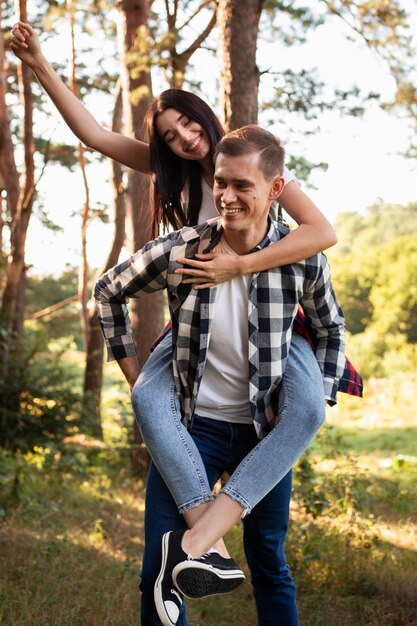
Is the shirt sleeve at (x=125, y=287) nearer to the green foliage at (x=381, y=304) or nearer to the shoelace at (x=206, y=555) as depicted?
the shoelace at (x=206, y=555)

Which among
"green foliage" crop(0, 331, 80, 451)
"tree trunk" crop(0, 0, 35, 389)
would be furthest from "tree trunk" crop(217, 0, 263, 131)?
"green foliage" crop(0, 331, 80, 451)

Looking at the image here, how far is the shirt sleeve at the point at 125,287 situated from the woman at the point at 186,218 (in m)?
0.11

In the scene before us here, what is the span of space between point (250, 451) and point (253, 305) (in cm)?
47

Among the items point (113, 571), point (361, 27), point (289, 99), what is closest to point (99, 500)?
point (113, 571)

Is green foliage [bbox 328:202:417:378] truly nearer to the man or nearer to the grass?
the grass

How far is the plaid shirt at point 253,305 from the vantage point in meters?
2.51

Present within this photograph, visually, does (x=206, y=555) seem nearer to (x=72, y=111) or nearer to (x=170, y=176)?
(x=170, y=176)

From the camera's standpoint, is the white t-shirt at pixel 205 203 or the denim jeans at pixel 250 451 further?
the white t-shirt at pixel 205 203

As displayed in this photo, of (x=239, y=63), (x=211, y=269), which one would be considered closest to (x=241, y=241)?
(x=211, y=269)

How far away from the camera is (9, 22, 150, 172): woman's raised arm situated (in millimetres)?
3035

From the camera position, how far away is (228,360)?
259 cm

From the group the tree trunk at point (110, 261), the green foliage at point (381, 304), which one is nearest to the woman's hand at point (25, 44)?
the tree trunk at point (110, 261)

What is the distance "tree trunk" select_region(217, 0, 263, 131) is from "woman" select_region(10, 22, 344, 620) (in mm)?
2324

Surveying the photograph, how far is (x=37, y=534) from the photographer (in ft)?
16.4
